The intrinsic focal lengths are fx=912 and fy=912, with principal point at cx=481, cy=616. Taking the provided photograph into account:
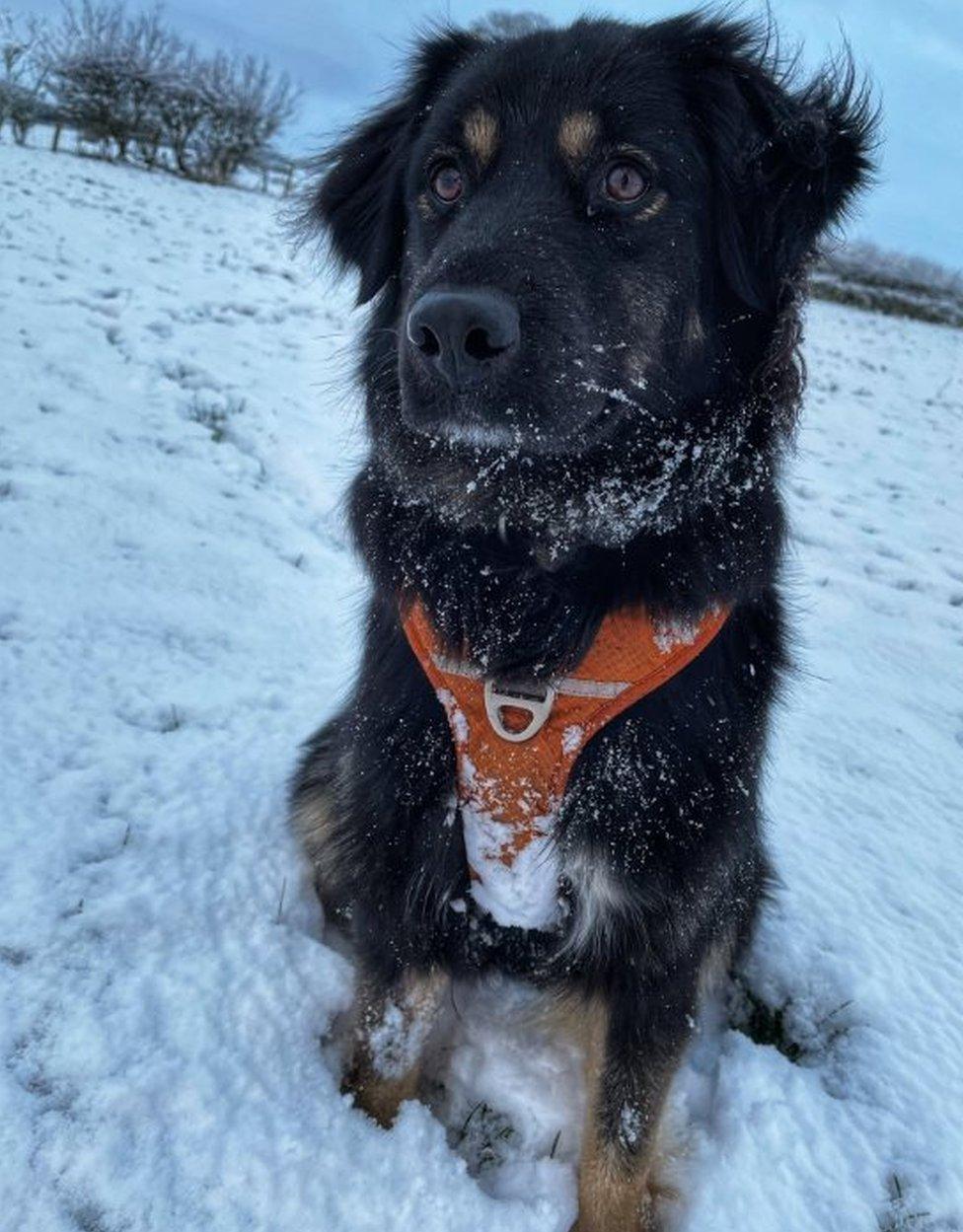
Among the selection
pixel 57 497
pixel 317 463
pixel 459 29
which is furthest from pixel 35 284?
pixel 459 29

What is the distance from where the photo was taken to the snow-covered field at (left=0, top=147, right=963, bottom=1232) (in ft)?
6.01

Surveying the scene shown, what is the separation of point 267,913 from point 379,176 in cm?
201

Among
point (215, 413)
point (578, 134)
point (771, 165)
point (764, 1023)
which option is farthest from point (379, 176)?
point (215, 413)

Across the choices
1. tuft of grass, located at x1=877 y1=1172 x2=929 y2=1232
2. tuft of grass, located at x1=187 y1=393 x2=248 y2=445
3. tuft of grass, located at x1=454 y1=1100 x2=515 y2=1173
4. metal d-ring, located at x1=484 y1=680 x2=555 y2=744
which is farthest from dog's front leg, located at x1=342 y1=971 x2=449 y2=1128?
tuft of grass, located at x1=187 y1=393 x2=248 y2=445

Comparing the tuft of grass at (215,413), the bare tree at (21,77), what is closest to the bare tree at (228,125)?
the bare tree at (21,77)

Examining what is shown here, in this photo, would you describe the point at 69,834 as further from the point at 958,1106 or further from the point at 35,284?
the point at 35,284

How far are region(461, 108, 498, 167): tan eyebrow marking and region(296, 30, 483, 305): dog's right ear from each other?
34 cm

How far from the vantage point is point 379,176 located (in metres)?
2.52

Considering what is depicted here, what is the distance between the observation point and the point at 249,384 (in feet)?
21.3

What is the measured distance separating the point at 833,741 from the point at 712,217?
2367 mm

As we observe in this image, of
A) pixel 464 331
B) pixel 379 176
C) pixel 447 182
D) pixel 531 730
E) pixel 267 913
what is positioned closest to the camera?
pixel 464 331

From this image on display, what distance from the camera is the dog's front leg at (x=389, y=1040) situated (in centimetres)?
211

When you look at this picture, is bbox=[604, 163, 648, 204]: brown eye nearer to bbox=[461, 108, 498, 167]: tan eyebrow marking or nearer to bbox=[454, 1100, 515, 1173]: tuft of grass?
bbox=[461, 108, 498, 167]: tan eyebrow marking

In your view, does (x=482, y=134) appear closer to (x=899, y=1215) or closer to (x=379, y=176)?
(x=379, y=176)
